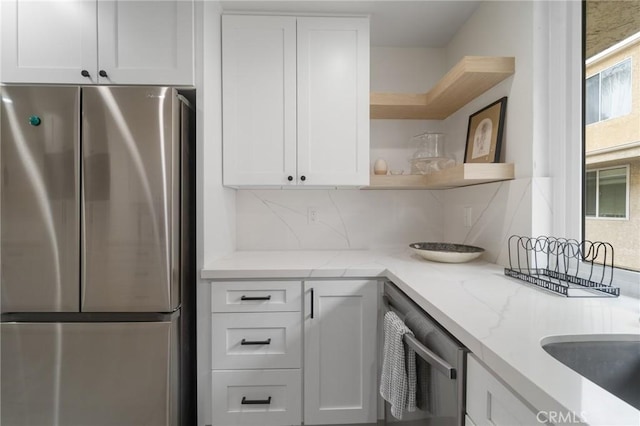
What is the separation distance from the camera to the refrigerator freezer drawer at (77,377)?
1242 mm

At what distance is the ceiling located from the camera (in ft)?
5.41

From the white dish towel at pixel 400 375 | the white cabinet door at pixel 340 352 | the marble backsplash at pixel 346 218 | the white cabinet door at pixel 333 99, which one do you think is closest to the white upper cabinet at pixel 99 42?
the white cabinet door at pixel 333 99

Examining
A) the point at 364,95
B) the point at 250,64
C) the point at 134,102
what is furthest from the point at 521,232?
the point at 134,102

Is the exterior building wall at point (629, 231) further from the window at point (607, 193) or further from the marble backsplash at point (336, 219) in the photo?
the marble backsplash at point (336, 219)

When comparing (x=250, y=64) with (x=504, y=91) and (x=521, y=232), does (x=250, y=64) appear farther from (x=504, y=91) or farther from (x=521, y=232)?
(x=521, y=232)

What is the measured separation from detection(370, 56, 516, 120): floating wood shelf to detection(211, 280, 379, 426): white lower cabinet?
1094 millimetres

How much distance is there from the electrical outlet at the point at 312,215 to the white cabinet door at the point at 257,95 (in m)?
0.42

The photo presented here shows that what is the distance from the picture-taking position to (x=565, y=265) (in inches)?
46.4

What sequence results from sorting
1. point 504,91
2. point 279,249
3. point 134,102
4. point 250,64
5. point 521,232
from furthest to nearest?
Answer: point 279,249 → point 250,64 → point 504,91 → point 521,232 → point 134,102

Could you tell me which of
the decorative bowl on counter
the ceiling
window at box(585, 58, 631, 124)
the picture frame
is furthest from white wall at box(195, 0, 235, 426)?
window at box(585, 58, 631, 124)

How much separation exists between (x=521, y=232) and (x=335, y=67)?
4.20 ft

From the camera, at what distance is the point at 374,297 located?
1467mm

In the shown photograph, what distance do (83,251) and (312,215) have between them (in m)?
1.26

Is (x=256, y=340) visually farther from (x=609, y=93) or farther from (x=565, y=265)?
(x=609, y=93)
